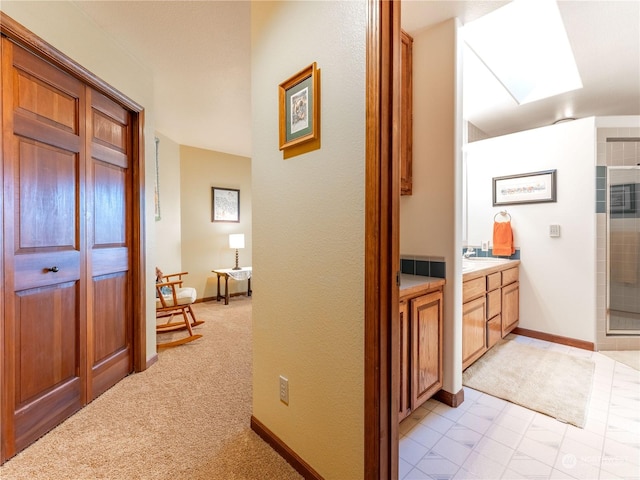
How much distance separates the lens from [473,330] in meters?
2.26

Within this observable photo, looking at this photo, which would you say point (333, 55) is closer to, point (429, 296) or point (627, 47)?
point (429, 296)

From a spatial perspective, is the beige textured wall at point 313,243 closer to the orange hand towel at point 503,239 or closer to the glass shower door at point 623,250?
the orange hand towel at point 503,239

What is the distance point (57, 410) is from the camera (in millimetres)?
1694

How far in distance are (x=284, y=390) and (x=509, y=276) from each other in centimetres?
264

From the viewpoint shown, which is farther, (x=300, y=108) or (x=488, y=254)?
(x=488, y=254)

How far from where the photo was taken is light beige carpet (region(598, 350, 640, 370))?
249 cm

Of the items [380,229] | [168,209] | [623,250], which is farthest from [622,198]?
[168,209]

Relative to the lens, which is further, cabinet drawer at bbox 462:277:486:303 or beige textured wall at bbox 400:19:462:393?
cabinet drawer at bbox 462:277:486:303

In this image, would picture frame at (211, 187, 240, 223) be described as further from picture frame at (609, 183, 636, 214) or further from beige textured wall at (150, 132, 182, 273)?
picture frame at (609, 183, 636, 214)

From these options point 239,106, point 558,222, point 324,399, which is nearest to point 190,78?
point 239,106

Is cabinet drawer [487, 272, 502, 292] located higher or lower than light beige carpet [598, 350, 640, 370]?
higher

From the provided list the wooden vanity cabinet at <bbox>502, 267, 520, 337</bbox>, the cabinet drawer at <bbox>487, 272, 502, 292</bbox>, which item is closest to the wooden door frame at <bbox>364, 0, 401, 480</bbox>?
the cabinet drawer at <bbox>487, 272, 502, 292</bbox>

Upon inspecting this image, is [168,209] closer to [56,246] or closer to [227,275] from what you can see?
[227,275]

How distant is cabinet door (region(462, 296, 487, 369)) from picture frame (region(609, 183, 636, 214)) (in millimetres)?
1749
